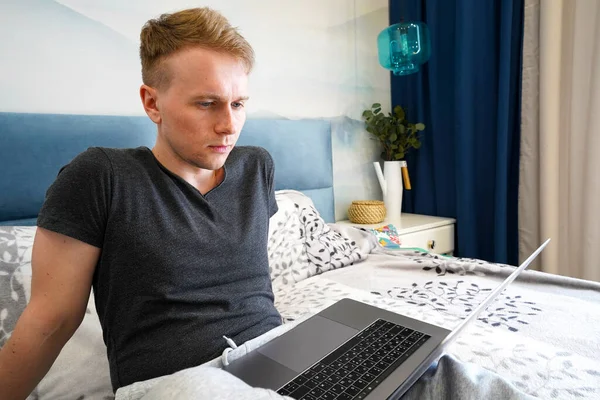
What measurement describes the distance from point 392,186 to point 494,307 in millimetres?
1279

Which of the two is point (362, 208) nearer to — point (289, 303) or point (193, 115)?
point (289, 303)

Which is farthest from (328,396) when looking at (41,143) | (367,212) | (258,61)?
(258,61)

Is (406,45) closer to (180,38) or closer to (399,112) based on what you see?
(399,112)

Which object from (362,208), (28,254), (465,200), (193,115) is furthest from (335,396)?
(465,200)

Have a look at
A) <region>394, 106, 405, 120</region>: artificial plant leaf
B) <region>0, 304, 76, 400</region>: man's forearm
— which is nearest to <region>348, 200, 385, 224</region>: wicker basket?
<region>394, 106, 405, 120</region>: artificial plant leaf

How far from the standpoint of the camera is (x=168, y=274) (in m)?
0.76

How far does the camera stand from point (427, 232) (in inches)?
87.5

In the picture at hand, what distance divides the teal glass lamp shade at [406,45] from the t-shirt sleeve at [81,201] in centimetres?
183

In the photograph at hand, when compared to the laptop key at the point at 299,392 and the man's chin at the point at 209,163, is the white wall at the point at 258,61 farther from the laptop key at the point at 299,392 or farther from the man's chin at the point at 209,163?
the laptop key at the point at 299,392

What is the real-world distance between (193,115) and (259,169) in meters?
0.27

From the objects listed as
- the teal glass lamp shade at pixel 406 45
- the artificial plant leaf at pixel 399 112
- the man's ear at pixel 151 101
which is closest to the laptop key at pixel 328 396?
the man's ear at pixel 151 101

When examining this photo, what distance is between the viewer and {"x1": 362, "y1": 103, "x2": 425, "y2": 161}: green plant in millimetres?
2439

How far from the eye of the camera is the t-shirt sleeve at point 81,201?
666 millimetres

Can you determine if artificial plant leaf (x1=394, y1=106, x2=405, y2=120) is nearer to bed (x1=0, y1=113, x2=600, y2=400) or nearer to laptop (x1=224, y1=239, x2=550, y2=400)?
bed (x1=0, y1=113, x2=600, y2=400)
